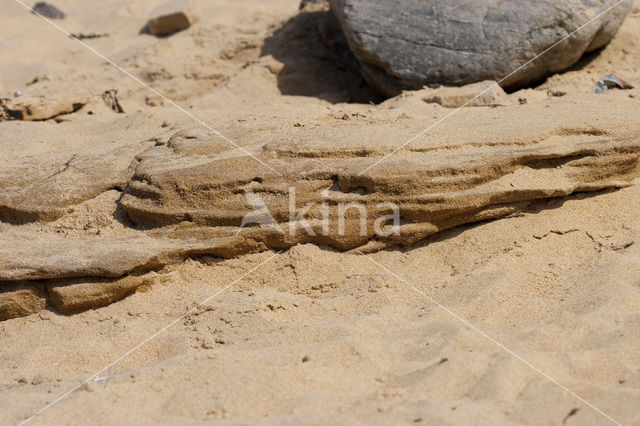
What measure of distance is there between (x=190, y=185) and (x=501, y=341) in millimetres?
1546

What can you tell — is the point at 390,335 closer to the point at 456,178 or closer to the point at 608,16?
the point at 456,178

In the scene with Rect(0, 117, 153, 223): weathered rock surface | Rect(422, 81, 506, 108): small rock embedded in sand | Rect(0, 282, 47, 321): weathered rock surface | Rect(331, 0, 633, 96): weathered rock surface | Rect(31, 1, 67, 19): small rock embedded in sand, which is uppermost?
Rect(331, 0, 633, 96): weathered rock surface

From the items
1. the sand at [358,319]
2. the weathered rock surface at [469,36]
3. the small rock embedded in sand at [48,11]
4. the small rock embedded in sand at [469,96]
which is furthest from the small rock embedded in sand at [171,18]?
the small rock embedded in sand at [469,96]

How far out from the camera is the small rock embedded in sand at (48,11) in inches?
293

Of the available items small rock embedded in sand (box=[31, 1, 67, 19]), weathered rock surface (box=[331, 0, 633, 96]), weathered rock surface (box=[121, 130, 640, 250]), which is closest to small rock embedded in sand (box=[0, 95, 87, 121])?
weathered rock surface (box=[121, 130, 640, 250])

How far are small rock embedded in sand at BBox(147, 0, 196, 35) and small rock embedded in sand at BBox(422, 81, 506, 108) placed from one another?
320cm

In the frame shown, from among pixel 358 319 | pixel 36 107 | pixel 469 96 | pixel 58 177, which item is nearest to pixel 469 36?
pixel 469 96

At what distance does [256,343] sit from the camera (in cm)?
267

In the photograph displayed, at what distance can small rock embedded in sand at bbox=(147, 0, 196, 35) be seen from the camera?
6531 millimetres

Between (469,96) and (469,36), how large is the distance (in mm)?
469

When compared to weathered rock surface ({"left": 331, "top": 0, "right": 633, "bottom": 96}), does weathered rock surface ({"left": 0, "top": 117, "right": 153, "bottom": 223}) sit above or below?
below

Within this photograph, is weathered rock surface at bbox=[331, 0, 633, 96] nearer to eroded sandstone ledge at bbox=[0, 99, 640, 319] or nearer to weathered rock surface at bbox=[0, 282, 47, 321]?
eroded sandstone ledge at bbox=[0, 99, 640, 319]

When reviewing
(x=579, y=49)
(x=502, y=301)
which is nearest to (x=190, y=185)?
(x=502, y=301)

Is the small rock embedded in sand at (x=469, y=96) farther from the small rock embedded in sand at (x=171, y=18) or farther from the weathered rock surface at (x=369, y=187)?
the small rock embedded in sand at (x=171, y=18)
